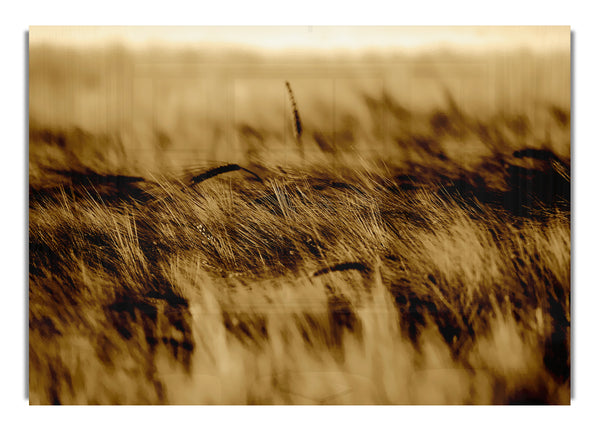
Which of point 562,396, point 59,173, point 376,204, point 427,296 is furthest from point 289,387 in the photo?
point 59,173

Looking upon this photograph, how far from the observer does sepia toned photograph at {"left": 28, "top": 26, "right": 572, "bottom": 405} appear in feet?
9.06

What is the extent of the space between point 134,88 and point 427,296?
72.8 inches

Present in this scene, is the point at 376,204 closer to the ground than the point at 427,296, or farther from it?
farther from it

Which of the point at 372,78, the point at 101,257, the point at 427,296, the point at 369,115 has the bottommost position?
the point at 427,296

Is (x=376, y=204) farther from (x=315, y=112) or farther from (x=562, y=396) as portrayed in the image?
(x=562, y=396)

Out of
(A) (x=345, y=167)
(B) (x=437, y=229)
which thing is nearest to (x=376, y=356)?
(B) (x=437, y=229)

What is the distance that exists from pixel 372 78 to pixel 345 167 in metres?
0.48

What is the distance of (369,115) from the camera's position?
109 inches

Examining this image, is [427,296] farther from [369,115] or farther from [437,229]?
A: [369,115]

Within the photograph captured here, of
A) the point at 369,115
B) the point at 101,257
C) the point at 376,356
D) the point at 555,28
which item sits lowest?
the point at 376,356

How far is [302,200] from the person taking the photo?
9.05ft

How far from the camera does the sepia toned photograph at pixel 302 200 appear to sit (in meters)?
2.76

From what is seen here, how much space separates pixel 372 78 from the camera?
9.10ft

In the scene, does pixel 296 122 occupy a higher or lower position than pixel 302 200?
higher
